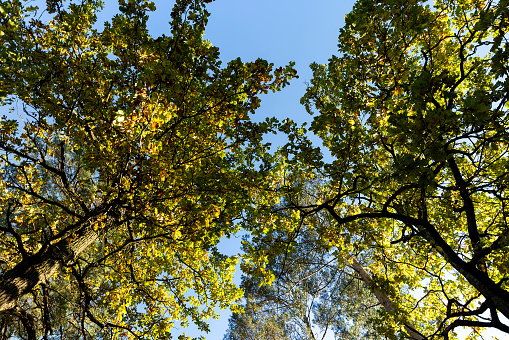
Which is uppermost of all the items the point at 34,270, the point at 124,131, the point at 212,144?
the point at 212,144

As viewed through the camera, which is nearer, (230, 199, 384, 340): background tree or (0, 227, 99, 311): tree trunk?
(0, 227, 99, 311): tree trunk

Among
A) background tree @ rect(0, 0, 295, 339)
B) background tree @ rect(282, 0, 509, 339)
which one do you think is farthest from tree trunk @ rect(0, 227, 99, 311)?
background tree @ rect(282, 0, 509, 339)

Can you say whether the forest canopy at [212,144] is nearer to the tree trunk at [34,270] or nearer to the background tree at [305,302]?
the tree trunk at [34,270]

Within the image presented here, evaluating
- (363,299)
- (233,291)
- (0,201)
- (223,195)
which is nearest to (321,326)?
(363,299)

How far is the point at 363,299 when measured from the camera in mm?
17047

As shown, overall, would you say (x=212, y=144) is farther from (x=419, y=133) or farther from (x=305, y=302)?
(x=305, y=302)

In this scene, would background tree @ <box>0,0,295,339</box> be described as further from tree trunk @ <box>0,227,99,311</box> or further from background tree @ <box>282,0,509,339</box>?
background tree @ <box>282,0,509,339</box>

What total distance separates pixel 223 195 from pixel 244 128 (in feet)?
4.36

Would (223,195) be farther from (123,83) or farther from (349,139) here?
(123,83)

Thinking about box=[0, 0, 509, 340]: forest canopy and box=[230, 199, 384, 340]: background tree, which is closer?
box=[0, 0, 509, 340]: forest canopy

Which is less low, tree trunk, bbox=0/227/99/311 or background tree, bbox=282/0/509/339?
background tree, bbox=282/0/509/339

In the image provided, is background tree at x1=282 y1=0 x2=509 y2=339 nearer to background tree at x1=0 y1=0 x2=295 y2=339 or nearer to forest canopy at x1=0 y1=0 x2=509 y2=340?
forest canopy at x1=0 y1=0 x2=509 y2=340

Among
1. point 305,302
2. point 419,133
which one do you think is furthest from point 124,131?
point 305,302

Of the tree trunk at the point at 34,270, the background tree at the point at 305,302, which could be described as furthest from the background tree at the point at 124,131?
the background tree at the point at 305,302
